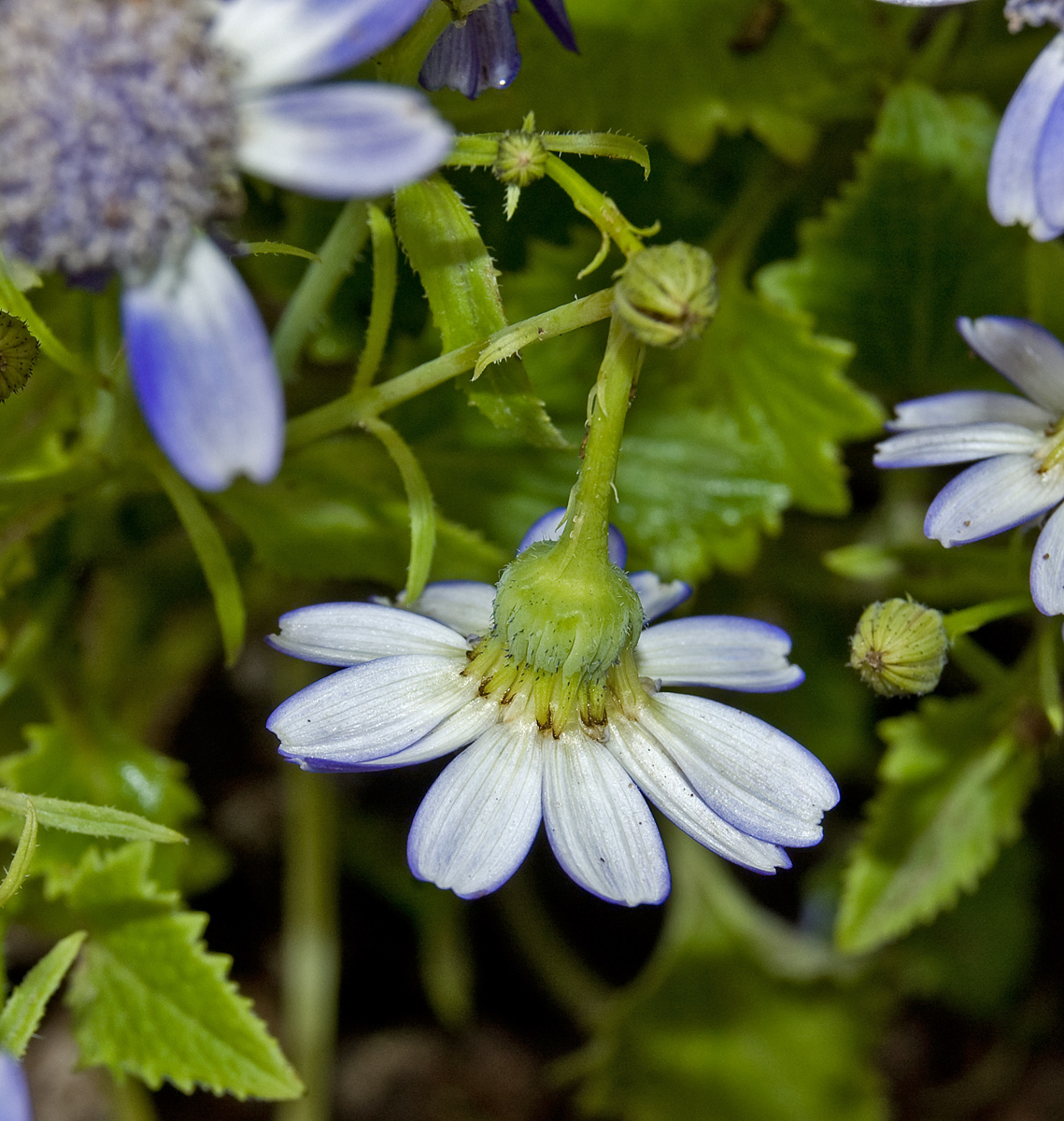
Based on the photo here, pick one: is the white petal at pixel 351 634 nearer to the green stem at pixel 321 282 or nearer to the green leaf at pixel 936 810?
the green stem at pixel 321 282

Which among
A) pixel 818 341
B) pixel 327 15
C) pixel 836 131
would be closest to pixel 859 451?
pixel 836 131

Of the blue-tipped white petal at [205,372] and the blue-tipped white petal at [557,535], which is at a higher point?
the blue-tipped white petal at [205,372]

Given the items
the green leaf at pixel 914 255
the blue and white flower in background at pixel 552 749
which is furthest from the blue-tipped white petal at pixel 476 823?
the green leaf at pixel 914 255

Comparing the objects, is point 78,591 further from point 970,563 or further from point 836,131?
point 836,131

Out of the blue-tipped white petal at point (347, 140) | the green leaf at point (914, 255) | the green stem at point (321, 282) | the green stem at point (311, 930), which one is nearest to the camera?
the blue-tipped white petal at point (347, 140)

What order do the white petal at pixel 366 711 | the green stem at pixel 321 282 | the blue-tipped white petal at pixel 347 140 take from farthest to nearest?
the green stem at pixel 321 282
the white petal at pixel 366 711
the blue-tipped white petal at pixel 347 140

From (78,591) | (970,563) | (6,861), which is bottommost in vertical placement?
(6,861)

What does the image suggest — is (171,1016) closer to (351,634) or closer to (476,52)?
(351,634)

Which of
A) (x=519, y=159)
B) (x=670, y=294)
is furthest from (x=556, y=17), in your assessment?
(x=670, y=294)
